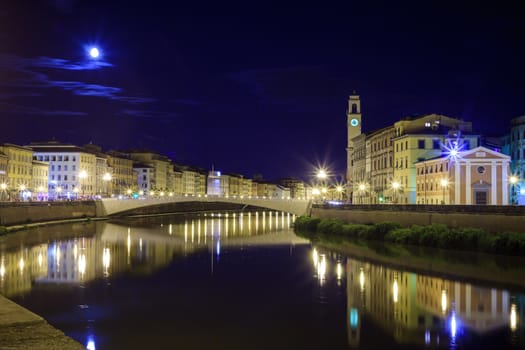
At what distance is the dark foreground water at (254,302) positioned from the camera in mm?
21172

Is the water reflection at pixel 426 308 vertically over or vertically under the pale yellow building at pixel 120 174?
under

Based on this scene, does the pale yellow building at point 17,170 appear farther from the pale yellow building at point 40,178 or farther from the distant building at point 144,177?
the distant building at point 144,177

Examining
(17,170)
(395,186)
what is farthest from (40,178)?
(395,186)

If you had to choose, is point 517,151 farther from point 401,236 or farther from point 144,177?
point 144,177

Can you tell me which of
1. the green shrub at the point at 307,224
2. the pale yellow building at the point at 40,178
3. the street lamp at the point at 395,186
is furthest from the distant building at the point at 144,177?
the street lamp at the point at 395,186

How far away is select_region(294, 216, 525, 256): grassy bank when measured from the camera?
38906mm

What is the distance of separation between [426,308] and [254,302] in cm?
664

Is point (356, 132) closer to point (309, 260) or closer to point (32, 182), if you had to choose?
point (32, 182)

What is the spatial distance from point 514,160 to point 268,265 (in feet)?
145

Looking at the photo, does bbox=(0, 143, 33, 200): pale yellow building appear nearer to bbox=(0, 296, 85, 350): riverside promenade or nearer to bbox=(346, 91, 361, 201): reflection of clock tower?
bbox=(346, 91, 361, 201): reflection of clock tower

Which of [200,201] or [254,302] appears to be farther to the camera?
[200,201]

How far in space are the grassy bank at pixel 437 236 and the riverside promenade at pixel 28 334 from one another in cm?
2731

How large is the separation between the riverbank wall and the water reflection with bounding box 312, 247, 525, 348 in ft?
30.5

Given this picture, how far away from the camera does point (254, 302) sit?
90.4ft
